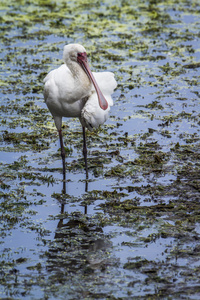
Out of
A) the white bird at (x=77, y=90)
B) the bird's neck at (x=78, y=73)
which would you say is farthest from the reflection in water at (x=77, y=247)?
the bird's neck at (x=78, y=73)

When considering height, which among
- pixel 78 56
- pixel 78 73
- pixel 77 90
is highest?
pixel 78 56

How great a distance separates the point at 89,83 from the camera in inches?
305

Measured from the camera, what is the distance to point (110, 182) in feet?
25.6

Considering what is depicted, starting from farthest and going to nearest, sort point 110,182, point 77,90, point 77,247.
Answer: point 110,182 < point 77,90 < point 77,247

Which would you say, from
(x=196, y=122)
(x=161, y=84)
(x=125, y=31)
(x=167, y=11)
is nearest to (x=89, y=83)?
(x=196, y=122)

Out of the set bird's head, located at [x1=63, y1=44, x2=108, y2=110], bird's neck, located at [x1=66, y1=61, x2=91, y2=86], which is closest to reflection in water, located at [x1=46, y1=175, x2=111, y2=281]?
bird's neck, located at [x1=66, y1=61, x2=91, y2=86]

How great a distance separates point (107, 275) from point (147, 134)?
4.42 meters

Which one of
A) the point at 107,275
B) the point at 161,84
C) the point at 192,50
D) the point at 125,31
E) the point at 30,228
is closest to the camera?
the point at 107,275

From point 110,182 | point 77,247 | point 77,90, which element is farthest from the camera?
point 110,182

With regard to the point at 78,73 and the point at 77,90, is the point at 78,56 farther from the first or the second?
the point at 77,90

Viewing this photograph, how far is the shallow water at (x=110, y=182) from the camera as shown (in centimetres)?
543

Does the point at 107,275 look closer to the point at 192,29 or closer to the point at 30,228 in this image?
the point at 30,228

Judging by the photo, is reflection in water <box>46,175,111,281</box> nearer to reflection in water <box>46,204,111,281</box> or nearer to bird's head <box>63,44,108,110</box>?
reflection in water <box>46,204,111,281</box>

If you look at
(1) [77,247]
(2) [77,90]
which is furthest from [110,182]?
(1) [77,247]
